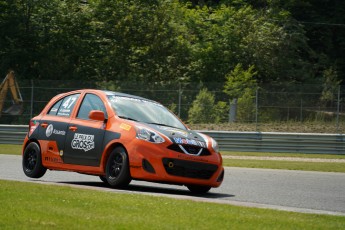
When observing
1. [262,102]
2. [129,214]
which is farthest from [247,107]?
[129,214]

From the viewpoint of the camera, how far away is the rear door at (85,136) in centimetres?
1241

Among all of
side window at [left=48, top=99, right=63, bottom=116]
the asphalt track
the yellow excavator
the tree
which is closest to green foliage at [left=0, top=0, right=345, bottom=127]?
the yellow excavator

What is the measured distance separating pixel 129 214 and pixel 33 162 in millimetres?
5758

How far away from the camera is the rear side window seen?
1351cm

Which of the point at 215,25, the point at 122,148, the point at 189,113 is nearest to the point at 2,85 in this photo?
the point at 189,113

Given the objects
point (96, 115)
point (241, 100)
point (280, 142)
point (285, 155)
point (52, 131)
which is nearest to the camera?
point (96, 115)

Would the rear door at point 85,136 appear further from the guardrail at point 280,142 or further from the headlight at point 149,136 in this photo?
the guardrail at point 280,142

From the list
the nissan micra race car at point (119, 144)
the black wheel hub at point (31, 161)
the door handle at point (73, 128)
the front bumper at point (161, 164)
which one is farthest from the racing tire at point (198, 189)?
the black wheel hub at point (31, 161)

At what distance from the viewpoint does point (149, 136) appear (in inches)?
460

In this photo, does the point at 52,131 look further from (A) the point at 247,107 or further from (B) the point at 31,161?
(A) the point at 247,107

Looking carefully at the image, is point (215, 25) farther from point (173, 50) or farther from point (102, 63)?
point (102, 63)

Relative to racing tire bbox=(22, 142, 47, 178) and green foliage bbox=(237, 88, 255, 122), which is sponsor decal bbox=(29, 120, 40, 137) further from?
green foliage bbox=(237, 88, 255, 122)

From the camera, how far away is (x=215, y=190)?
13.0m

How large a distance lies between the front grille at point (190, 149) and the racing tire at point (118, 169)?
0.70 m
